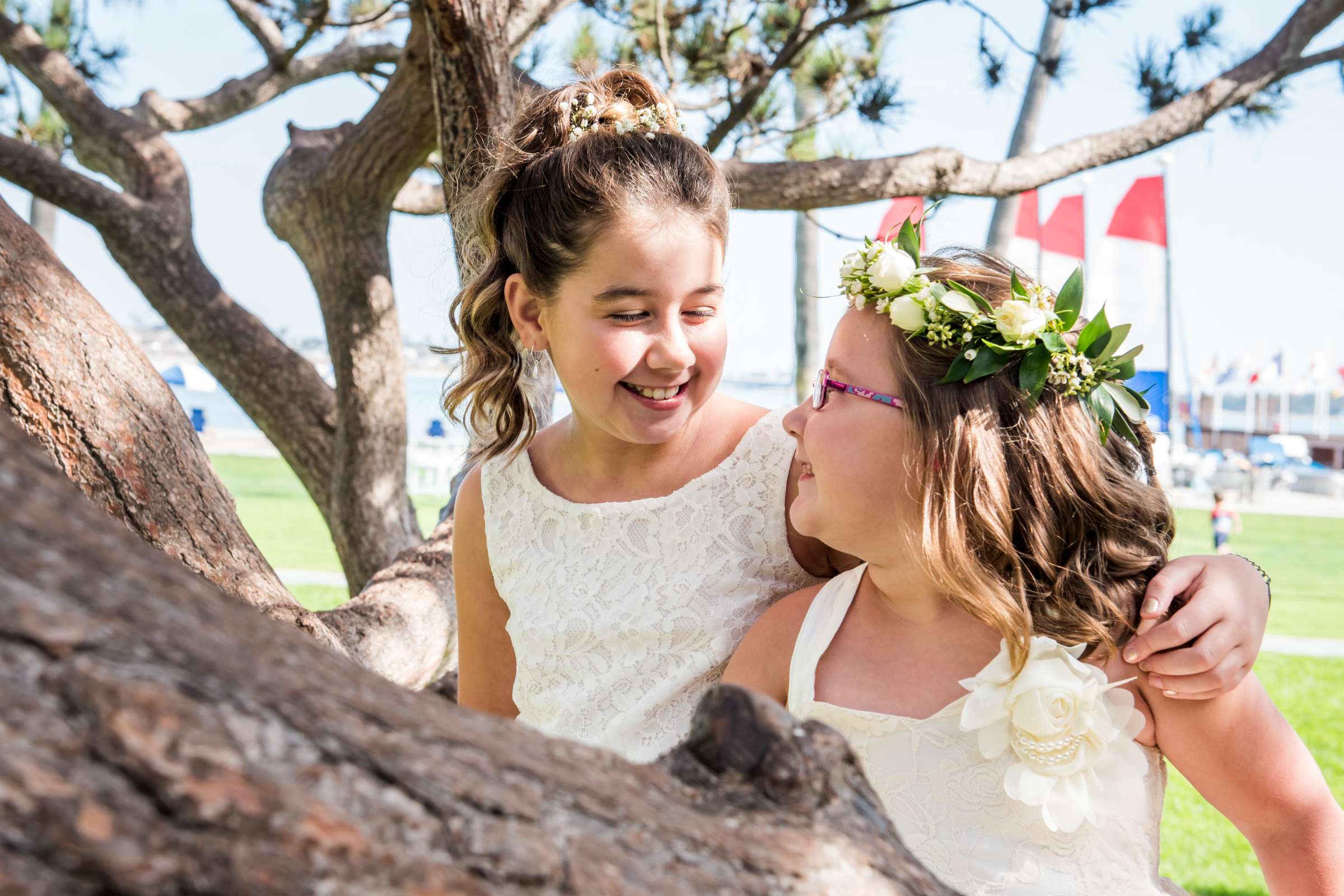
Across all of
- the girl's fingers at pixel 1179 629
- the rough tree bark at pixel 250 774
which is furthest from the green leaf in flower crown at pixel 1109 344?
the rough tree bark at pixel 250 774

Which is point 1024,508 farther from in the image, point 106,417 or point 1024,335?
point 106,417

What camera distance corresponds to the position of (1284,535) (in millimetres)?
17203

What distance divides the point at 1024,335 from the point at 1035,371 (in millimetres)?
52

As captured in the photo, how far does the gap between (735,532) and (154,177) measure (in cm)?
249

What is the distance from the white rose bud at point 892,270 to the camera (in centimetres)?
166

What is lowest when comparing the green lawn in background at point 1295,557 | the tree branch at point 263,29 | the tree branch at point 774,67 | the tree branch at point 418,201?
the green lawn in background at point 1295,557

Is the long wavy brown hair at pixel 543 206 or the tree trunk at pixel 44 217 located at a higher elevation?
the tree trunk at pixel 44 217

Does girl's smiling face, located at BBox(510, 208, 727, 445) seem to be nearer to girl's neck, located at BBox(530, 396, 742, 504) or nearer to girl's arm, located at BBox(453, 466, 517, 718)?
girl's neck, located at BBox(530, 396, 742, 504)

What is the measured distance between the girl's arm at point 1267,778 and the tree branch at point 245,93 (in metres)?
4.05

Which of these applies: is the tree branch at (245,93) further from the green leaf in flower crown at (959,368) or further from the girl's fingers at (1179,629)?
the girl's fingers at (1179,629)

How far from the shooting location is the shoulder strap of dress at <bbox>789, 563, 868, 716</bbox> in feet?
5.49

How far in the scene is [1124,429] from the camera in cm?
165

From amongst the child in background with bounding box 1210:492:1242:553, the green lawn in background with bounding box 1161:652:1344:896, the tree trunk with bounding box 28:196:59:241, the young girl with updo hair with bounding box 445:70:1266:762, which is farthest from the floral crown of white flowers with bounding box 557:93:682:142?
the child in background with bounding box 1210:492:1242:553

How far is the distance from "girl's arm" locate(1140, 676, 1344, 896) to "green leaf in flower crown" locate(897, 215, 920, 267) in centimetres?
72
